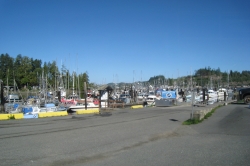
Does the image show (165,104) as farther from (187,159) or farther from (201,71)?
(201,71)

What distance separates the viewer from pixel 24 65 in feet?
260

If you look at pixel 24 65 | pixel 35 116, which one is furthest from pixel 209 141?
pixel 24 65

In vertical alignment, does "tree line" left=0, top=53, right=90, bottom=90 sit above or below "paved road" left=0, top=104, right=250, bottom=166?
above

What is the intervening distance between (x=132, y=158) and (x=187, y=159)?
1995mm

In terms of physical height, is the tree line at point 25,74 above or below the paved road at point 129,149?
above

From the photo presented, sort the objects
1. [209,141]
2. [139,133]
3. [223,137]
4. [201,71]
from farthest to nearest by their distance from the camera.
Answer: [201,71] → [139,133] → [223,137] → [209,141]

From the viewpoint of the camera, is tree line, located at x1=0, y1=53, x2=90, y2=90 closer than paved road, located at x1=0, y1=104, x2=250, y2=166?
No

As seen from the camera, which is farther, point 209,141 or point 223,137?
point 223,137

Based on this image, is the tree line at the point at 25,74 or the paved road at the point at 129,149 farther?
the tree line at the point at 25,74

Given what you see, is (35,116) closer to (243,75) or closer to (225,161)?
(225,161)

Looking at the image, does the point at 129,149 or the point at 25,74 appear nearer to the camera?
the point at 129,149

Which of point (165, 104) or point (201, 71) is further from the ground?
point (201, 71)

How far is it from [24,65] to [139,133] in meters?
74.3

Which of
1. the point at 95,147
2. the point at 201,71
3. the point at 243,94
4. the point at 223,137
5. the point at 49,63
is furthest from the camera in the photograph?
the point at 201,71
